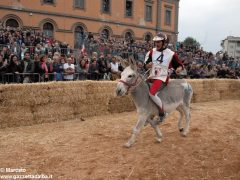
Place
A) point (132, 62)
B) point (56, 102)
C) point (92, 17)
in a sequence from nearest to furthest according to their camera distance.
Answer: point (132, 62)
point (56, 102)
point (92, 17)

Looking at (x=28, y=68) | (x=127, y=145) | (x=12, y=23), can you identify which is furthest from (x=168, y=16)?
(x=127, y=145)

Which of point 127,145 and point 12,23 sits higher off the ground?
point 12,23

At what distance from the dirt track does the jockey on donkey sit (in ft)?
2.28

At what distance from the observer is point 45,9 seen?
1375 inches

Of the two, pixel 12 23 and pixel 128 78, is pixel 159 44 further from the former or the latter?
pixel 12 23

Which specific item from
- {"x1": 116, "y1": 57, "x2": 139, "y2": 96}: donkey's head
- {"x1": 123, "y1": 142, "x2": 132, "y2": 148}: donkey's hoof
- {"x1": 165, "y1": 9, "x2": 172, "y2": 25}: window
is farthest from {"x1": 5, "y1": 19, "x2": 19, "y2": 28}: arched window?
{"x1": 123, "y1": 142, "x2": 132, "y2": 148}: donkey's hoof

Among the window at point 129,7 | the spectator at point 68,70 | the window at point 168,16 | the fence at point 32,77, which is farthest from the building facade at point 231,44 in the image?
the spectator at point 68,70

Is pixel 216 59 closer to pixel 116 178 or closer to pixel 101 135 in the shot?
pixel 101 135

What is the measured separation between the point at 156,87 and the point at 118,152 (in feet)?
6.08

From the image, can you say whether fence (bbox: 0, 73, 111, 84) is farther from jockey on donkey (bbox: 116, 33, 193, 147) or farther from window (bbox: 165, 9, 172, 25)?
window (bbox: 165, 9, 172, 25)

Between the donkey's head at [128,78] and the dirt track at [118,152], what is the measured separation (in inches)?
56.7

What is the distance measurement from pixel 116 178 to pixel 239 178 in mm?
2404

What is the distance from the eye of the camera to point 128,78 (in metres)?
7.86

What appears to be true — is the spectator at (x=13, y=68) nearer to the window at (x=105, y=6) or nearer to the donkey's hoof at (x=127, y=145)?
the donkey's hoof at (x=127, y=145)
